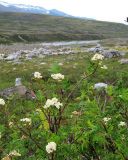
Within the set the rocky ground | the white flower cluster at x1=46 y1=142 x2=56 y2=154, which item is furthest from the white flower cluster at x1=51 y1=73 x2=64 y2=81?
the rocky ground

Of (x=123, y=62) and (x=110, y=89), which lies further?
(x=123, y=62)

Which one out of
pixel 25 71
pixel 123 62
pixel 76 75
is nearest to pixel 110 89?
pixel 76 75

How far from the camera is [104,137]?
7250mm

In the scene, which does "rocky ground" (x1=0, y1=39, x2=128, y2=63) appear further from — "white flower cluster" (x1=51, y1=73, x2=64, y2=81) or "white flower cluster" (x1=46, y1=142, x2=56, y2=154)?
"white flower cluster" (x1=46, y1=142, x2=56, y2=154)

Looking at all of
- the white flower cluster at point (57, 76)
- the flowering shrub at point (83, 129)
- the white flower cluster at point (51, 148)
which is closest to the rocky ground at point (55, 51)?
the flowering shrub at point (83, 129)

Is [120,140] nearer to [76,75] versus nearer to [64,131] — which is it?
[64,131]

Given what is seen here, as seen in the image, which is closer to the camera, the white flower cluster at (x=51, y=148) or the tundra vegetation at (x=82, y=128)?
the white flower cluster at (x=51, y=148)

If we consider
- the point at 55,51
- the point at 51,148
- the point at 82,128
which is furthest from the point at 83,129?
the point at 55,51

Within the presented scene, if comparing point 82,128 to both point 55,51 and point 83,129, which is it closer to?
point 83,129

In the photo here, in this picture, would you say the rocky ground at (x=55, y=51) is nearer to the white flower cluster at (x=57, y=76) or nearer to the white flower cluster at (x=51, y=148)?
the white flower cluster at (x=57, y=76)

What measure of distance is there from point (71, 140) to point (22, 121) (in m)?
0.99

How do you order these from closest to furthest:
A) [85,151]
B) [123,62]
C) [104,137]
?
1. [104,137]
2. [85,151]
3. [123,62]

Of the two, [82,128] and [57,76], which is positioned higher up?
[57,76]

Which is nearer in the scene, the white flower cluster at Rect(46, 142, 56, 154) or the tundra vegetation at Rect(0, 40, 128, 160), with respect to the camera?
the white flower cluster at Rect(46, 142, 56, 154)
